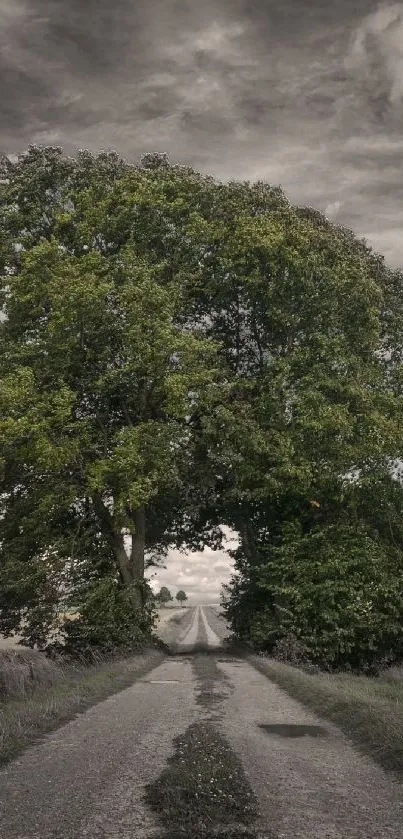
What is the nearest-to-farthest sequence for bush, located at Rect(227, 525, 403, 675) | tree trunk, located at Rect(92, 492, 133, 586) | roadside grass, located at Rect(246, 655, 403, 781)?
roadside grass, located at Rect(246, 655, 403, 781)
bush, located at Rect(227, 525, 403, 675)
tree trunk, located at Rect(92, 492, 133, 586)

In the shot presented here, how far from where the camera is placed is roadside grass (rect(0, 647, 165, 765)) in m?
11.4

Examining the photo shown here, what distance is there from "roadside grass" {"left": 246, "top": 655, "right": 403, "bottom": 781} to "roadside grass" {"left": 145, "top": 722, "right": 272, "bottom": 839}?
7.47 ft

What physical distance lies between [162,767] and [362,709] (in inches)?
205

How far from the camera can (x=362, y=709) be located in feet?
42.3

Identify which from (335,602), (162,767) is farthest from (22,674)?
(335,602)

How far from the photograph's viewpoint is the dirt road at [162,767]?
6.80 metres

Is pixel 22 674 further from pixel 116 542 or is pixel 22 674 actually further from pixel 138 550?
pixel 138 550

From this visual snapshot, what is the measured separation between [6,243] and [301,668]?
2054 cm

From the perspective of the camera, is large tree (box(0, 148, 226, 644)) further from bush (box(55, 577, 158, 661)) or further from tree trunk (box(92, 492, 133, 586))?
bush (box(55, 577, 158, 661))

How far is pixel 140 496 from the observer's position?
81.9 feet

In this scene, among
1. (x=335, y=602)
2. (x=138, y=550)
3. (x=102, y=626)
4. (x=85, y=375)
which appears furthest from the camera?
(x=138, y=550)

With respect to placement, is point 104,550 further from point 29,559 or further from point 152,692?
point 152,692

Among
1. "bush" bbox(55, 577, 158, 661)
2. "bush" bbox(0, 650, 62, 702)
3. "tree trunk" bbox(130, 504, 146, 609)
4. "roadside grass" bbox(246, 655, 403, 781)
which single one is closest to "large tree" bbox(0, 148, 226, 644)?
"tree trunk" bbox(130, 504, 146, 609)

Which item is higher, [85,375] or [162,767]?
[85,375]
